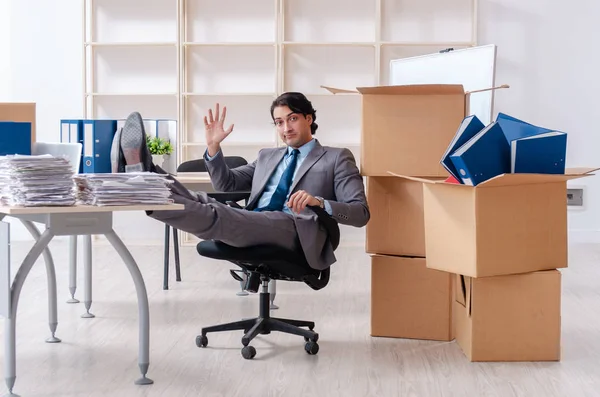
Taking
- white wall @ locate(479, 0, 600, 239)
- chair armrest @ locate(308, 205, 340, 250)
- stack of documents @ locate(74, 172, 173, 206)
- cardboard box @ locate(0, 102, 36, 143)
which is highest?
white wall @ locate(479, 0, 600, 239)

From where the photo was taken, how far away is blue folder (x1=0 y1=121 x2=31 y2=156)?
3.35 metres

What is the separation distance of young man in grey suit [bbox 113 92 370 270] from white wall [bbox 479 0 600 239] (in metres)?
3.51

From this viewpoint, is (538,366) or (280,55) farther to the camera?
(280,55)

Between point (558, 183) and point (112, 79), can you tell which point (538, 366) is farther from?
point (112, 79)

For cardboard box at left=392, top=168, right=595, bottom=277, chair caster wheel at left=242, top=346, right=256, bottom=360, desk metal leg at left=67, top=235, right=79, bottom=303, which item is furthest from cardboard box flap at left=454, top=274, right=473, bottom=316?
desk metal leg at left=67, top=235, right=79, bottom=303

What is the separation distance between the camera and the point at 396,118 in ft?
11.7

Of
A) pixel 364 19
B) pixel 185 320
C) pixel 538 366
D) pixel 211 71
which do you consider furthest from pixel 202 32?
pixel 538 366

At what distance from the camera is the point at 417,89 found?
353 centimetres

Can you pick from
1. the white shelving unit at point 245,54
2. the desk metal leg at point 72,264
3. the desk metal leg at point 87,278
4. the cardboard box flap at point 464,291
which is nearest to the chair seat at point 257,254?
the cardboard box flap at point 464,291

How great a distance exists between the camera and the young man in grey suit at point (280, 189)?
3.23 meters

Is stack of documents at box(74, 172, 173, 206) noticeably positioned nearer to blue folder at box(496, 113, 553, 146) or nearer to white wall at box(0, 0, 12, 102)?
blue folder at box(496, 113, 553, 146)

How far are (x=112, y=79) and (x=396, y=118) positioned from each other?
4140mm

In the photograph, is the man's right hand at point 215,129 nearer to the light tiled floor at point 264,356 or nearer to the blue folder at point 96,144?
the blue folder at point 96,144

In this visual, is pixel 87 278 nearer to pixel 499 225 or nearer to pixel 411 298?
pixel 411 298
